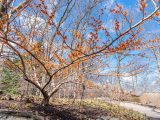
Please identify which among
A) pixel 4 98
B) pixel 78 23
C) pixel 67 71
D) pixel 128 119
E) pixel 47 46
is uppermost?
pixel 78 23

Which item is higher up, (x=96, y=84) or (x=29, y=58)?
(x=29, y=58)

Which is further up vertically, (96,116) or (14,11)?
(14,11)

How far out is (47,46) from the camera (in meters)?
11.7

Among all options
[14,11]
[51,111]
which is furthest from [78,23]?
[51,111]

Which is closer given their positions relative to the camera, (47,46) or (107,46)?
(107,46)

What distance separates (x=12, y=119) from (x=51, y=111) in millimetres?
1665

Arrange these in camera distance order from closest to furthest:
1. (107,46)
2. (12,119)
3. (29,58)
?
(107,46)
(12,119)
(29,58)

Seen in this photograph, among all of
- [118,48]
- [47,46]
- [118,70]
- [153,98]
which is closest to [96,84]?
[118,70]

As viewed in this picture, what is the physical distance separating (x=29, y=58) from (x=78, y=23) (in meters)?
4.94

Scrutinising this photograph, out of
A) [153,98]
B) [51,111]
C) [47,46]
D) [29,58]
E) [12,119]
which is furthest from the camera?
[153,98]

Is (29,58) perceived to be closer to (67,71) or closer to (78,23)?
(67,71)

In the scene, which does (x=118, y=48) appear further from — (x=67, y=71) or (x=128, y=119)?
(x=128, y=119)

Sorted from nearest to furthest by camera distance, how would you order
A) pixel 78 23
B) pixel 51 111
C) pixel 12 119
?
pixel 12 119 → pixel 51 111 → pixel 78 23

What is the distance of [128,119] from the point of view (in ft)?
36.2
